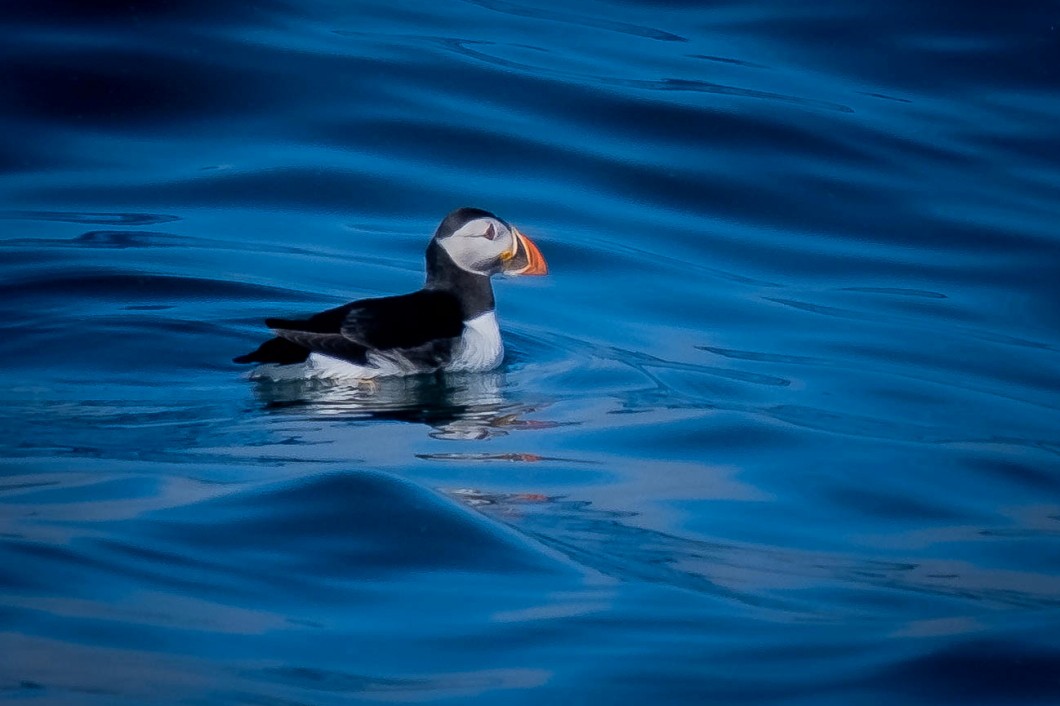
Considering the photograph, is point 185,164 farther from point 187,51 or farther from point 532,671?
point 532,671

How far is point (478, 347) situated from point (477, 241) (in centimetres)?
58

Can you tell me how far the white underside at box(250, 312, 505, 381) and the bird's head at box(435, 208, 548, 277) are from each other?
0.82ft

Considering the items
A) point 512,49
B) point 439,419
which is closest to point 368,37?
point 512,49

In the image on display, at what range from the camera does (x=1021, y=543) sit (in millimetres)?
4730

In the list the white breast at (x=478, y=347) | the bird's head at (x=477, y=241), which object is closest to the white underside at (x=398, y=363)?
the white breast at (x=478, y=347)

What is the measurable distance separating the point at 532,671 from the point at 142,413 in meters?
2.76

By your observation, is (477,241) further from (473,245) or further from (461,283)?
(461,283)

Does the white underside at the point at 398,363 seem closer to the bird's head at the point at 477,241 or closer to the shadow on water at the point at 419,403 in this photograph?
the shadow on water at the point at 419,403

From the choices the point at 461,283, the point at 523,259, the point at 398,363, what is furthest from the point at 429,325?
the point at 523,259

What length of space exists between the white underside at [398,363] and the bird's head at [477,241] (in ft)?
0.82

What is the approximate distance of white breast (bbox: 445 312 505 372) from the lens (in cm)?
652

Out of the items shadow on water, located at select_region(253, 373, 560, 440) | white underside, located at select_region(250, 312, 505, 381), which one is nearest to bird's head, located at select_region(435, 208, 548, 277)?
white underside, located at select_region(250, 312, 505, 381)

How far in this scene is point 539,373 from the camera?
268 inches

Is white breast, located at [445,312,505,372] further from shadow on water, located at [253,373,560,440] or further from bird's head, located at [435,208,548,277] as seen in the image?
bird's head, located at [435,208,548,277]
